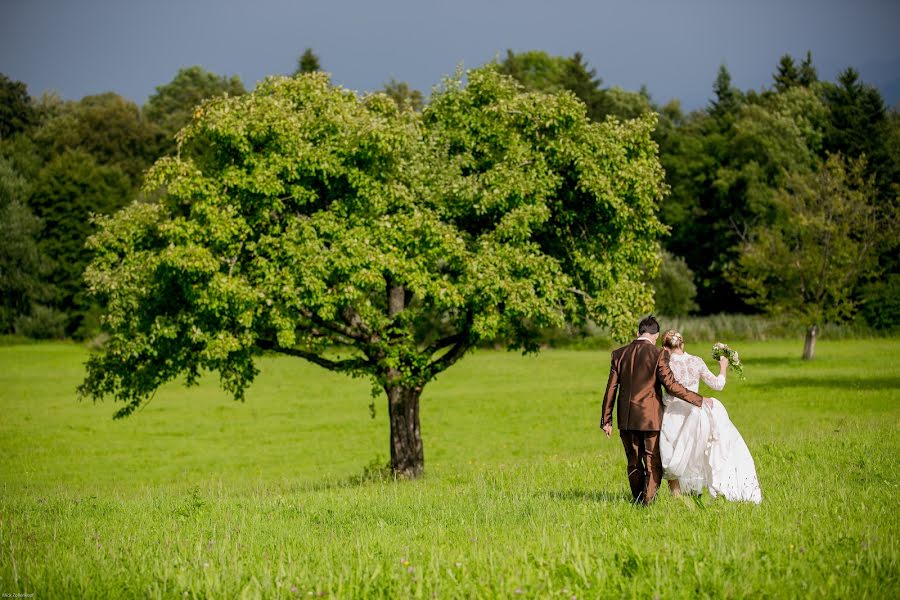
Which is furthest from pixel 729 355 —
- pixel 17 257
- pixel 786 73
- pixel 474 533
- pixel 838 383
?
pixel 786 73

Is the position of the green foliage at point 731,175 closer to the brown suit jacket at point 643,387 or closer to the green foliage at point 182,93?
the green foliage at point 182,93

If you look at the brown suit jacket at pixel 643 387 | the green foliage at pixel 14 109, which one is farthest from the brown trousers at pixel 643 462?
the green foliage at pixel 14 109

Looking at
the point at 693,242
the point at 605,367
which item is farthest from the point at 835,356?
the point at 693,242

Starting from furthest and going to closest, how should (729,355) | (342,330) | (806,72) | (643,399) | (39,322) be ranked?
1. (806,72)
2. (39,322)
3. (342,330)
4. (729,355)
5. (643,399)

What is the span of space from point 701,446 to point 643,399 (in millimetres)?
1197

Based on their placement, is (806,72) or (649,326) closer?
(649,326)

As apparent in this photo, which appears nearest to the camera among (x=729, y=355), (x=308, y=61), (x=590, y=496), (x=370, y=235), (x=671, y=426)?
(x=671, y=426)

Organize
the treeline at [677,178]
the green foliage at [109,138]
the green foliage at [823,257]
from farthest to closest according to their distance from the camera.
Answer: the green foliage at [109,138] < the treeline at [677,178] < the green foliage at [823,257]

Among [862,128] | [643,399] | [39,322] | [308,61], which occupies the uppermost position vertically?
[308,61]

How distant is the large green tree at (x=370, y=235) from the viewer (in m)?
19.7

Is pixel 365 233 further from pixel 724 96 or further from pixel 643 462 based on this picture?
pixel 724 96

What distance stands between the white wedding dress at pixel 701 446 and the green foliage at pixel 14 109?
94816 millimetres

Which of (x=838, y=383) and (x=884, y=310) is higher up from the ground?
(x=884, y=310)

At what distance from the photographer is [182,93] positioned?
120 m
